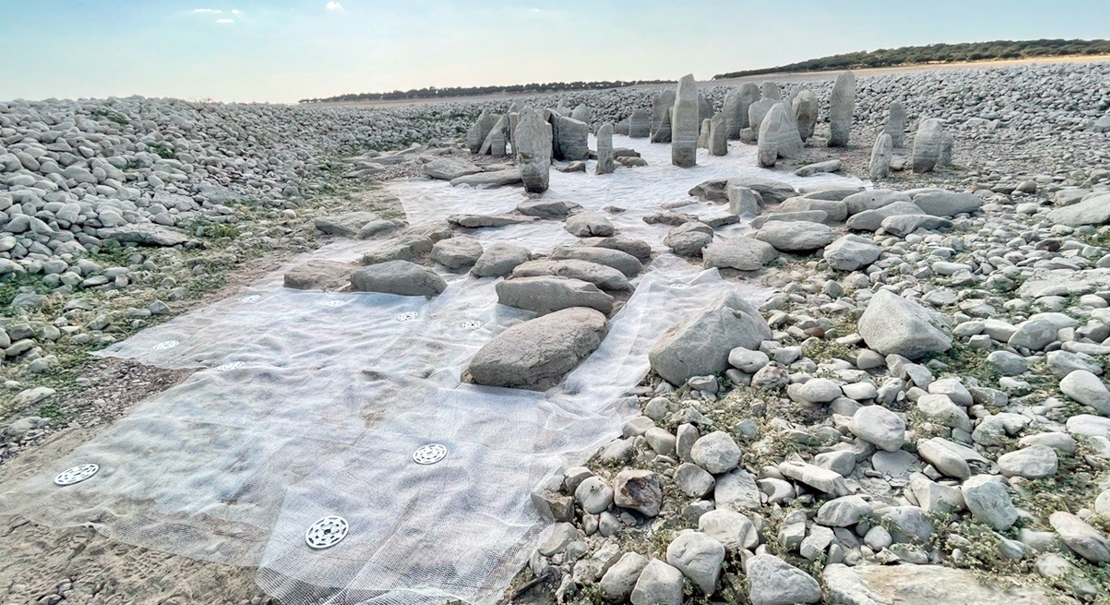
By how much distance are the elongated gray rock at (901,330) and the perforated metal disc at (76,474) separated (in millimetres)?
4722

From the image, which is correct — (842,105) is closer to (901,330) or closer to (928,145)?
(928,145)

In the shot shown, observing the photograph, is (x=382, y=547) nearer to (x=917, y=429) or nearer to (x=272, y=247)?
(x=917, y=429)

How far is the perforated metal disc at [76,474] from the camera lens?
313cm

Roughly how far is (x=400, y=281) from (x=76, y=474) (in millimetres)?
2945

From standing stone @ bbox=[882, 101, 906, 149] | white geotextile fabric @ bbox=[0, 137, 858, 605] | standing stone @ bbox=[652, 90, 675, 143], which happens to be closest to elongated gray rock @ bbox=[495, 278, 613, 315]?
white geotextile fabric @ bbox=[0, 137, 858, 605]

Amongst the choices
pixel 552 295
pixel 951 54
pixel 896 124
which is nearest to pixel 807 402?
pixel 552 295

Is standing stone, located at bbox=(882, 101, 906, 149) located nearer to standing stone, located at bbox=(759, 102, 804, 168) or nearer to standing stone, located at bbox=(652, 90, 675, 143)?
standing stone, located at bbox=(759, 102, 804, 168)

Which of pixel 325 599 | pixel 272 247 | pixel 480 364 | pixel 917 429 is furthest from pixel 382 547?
pixel 272 247

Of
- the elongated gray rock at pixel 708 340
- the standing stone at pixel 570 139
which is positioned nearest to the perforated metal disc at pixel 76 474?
the elongated gray rock at pixel 708 340

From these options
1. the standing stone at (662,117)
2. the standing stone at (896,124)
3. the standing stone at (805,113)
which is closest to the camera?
the standing stone at (896,124)

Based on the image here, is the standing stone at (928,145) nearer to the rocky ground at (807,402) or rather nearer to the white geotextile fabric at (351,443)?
the rocky ground at (807,402)

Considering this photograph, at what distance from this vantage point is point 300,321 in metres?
5.12

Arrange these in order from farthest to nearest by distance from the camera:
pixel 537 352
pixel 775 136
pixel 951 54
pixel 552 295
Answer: pixel 951 54 < pixel 775 136 < pixel 552 295 < pixel 537 352

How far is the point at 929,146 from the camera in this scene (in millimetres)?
8852
